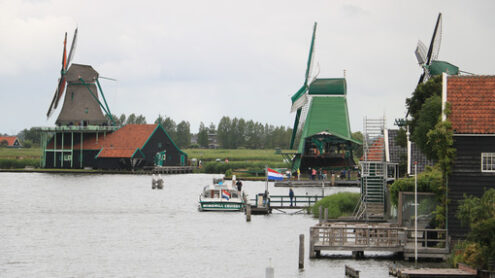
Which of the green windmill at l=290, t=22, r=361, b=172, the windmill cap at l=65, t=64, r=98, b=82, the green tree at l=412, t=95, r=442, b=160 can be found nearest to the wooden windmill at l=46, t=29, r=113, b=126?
the windmill cap at l=65, t=64, r=98, b=82

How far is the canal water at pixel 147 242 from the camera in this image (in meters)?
33.0

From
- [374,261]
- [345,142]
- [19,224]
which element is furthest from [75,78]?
[374,261]

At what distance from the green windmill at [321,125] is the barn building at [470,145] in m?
69.2

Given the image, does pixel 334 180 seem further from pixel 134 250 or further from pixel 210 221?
pixel 134 250

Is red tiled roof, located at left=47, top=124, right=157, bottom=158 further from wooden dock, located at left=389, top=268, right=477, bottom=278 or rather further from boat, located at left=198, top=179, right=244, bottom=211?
wooden dock, located at left=389, top=268, right=477, bottom=278

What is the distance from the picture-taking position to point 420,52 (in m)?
68.9

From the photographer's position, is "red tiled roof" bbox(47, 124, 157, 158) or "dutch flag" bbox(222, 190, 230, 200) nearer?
"dutch flag" bbox(222, 190, 230, 200)

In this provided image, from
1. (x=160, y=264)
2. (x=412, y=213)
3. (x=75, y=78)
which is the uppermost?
(x=75, y=78)

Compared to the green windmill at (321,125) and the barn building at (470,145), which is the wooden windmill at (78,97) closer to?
the green windmill at (321,125)

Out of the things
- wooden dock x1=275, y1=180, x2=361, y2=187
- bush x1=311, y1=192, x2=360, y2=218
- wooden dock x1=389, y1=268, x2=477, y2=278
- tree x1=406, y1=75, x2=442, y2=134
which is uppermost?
tree x1=406, y1=75, x2=442, y2=134

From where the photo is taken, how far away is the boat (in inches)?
2314

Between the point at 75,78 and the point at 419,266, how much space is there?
10900 centimetres

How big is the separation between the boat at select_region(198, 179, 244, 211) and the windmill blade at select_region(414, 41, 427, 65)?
766 inches

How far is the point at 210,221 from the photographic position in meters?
52.7
